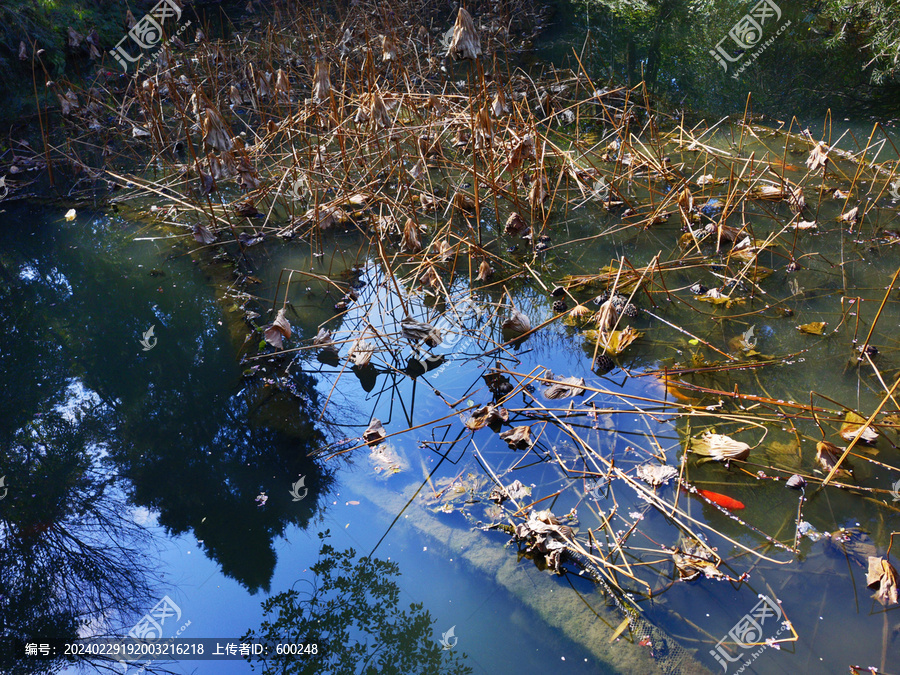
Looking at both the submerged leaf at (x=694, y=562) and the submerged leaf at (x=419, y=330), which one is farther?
the submerged leaf at (x=419, y=330)

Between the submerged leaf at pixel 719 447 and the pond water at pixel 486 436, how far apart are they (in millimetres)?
46

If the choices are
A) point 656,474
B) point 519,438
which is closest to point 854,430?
point 656,474

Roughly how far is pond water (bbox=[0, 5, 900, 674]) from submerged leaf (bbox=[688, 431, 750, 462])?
0.15 ft

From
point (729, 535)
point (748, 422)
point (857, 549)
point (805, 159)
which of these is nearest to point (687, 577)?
point (729, 535)

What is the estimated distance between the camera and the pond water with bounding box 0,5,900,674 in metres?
1.62

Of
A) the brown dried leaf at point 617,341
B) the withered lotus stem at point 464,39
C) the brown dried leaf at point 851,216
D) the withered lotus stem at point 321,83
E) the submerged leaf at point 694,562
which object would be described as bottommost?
the submerged leaf at point 694,562

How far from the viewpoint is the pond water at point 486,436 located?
1621 mm

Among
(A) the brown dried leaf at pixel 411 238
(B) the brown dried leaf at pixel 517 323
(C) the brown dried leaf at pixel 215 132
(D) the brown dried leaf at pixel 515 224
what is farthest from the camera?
(D) the brown dried leaf at pixel 515 224

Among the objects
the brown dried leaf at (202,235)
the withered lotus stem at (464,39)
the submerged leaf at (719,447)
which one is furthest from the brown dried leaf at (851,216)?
the brown dried leaf at (202,235)

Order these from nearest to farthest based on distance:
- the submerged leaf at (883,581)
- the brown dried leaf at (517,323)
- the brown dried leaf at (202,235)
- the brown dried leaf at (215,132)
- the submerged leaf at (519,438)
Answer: the submerged leaf at (883,581) → the submerged leaf at (519,438) → the brown dried leaf at (517,323) → the brown dried leaf at (215,132) → the brown dried leaf at (202,235)

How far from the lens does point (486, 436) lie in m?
2.15

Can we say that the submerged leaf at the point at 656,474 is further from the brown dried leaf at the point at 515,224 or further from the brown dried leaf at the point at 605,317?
the brown dried leaf at the point at 515,224

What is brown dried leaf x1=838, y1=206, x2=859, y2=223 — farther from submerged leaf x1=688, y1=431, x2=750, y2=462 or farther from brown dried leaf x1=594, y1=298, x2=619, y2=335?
submerged leaf x1=688, y1=431, x2=750, y2=462

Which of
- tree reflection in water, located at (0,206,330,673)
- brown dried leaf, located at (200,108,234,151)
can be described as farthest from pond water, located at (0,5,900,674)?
brown dried leaf, located at (200,108,234,151)
